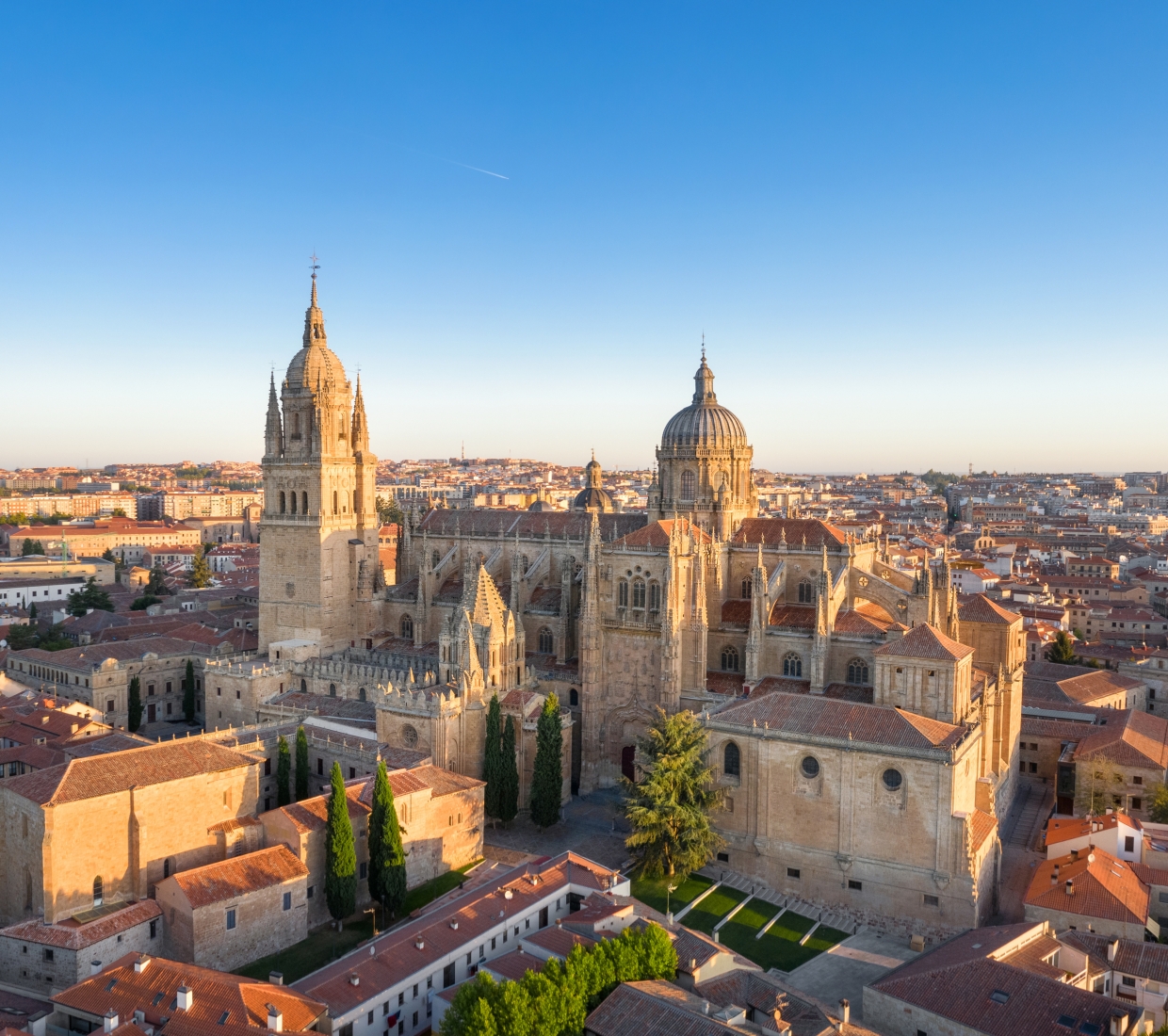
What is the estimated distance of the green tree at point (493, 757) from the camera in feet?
141

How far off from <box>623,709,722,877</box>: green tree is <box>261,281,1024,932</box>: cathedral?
1385mm

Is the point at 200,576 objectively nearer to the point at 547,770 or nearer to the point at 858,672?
the point at 547,770

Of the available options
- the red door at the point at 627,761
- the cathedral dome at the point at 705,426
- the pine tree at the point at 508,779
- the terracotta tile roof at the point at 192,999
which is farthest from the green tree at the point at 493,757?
the cathedral dome at the point at 705,426

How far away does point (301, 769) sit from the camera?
4244cm

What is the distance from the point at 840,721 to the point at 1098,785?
16949 mm

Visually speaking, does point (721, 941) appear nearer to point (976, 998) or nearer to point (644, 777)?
point (644, 777)

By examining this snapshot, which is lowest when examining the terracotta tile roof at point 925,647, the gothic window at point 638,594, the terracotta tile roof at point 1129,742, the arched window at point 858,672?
the terracotta tile roof at point 1129,742

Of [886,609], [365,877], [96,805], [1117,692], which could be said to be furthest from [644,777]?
[1117,692]

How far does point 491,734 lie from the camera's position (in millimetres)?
43094

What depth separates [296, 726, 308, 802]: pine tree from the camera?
42.3m

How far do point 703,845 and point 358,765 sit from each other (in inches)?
632

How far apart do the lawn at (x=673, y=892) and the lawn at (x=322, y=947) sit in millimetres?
7672

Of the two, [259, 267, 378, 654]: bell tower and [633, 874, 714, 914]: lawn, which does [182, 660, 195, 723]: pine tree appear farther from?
[633, 874, 714, 914]: lawn

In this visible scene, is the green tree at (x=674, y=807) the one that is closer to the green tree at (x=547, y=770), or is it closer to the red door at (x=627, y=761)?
the green tree at (x=547, y=770)
